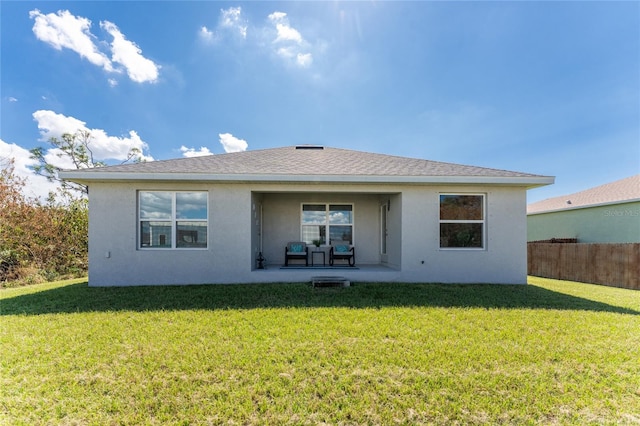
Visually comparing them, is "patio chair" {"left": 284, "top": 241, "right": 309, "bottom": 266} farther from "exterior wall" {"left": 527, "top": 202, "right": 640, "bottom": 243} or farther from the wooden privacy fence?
"exterior wall" {"left": 527, "top": 202, "right": 640, "bottom": 243}

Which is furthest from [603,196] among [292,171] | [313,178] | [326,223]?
[292,171]

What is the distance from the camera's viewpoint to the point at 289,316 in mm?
5094

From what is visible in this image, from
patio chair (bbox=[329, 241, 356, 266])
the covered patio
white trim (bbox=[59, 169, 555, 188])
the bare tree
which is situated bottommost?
patio chair (bbox=[329, 241, 356, 266])

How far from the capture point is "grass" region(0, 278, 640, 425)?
2.68m

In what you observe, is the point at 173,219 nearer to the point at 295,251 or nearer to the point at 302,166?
the point at 295,251

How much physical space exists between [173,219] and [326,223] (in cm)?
477

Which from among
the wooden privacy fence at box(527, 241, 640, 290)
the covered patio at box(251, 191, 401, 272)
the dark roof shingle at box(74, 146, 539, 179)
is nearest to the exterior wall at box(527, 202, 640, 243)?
the wooden privacy fence at box(527, 241, 640, 290)

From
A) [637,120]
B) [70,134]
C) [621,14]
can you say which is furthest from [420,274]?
[70,134]

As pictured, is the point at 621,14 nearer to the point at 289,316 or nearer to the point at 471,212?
the point at 471,212

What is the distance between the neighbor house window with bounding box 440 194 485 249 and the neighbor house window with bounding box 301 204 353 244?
3129mm

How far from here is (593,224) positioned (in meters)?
13.5

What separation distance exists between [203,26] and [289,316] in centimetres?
1005

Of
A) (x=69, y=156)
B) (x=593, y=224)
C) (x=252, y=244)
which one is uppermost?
(x=69, y=156)

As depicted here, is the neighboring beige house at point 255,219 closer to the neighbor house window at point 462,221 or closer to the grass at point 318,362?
the neighbor house window at point 462,221
